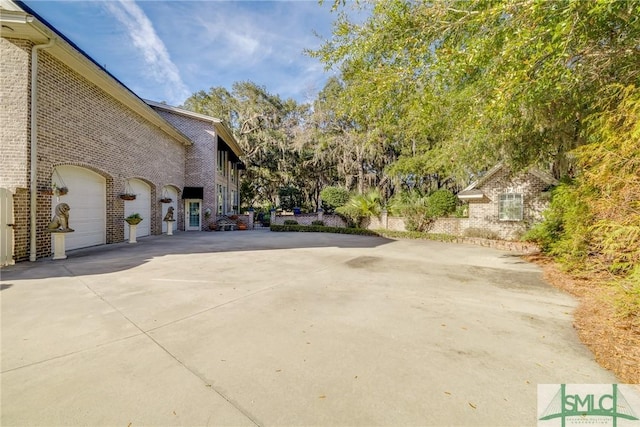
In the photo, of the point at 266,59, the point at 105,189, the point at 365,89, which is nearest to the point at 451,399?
the point at 365,89

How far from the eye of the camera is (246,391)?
209 centimetres

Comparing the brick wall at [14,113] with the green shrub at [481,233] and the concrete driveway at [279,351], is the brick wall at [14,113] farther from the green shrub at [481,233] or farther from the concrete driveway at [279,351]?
the green shrub at [481,233]

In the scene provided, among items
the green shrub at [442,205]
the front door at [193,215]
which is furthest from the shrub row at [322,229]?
the front door at [193,215]

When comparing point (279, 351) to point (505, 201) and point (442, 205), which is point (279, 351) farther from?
point (505, 201)

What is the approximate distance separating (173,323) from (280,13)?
9.10 meters

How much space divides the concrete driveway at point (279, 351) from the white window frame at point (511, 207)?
8.81 meters

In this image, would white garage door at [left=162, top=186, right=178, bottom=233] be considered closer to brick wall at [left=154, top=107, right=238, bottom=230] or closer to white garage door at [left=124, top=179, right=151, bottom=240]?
brick wall at [left=154, top=107, right=238, bottom=230]

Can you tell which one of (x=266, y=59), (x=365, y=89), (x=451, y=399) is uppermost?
(x=266, y=59)

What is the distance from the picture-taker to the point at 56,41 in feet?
22.9

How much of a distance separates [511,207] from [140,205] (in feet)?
57.1

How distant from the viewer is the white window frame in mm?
12656

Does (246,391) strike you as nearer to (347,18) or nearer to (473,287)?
(473,287)

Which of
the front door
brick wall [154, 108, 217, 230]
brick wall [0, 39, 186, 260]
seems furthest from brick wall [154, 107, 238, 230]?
brick wall [0, 39, 186, 260]

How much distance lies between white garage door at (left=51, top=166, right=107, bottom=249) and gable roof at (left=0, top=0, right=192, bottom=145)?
305 cm
